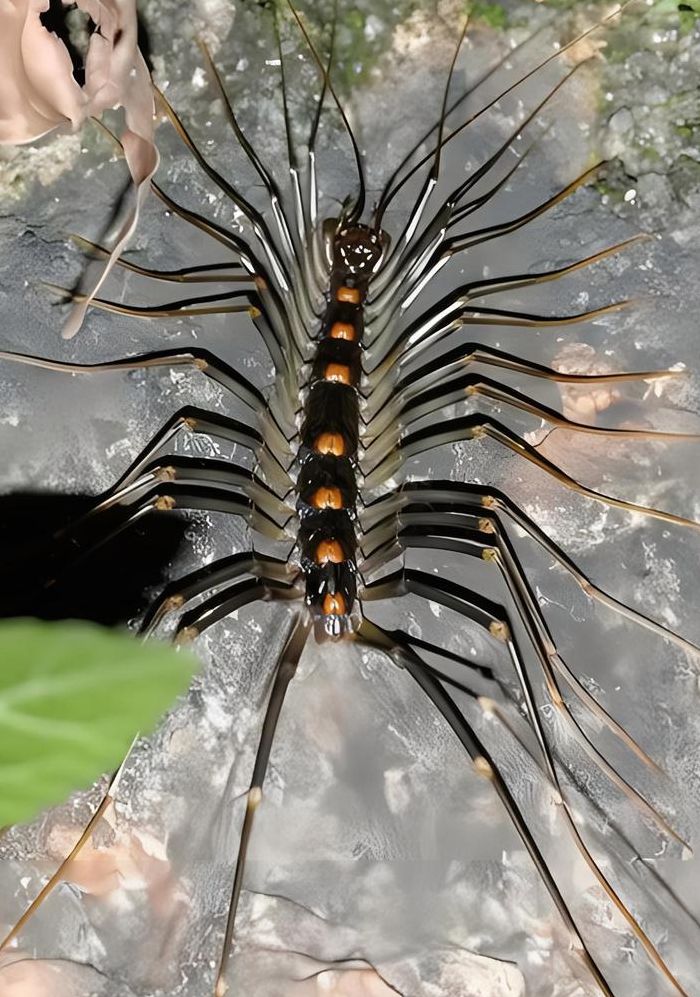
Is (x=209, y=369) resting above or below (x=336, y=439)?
→ above

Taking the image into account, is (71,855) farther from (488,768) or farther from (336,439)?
(336,439)

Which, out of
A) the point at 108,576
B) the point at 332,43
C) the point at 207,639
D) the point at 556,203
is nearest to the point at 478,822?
the point at 207,639

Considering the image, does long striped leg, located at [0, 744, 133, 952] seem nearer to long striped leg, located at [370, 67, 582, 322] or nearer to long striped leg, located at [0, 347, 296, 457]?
long striped leg, located at [0, 347, 296, 457]

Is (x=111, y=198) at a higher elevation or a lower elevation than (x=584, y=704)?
higher

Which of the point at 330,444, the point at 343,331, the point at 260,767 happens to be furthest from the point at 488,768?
the point at 343,331

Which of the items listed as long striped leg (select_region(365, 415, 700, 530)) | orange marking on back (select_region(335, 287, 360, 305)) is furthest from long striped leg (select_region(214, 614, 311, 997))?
orange marking on back (select_region(335, 287, 360, 305))

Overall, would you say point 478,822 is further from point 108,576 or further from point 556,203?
point 556,203

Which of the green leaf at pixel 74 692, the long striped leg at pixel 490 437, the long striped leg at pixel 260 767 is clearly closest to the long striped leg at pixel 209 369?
the long striped leg at pixel 490 437
